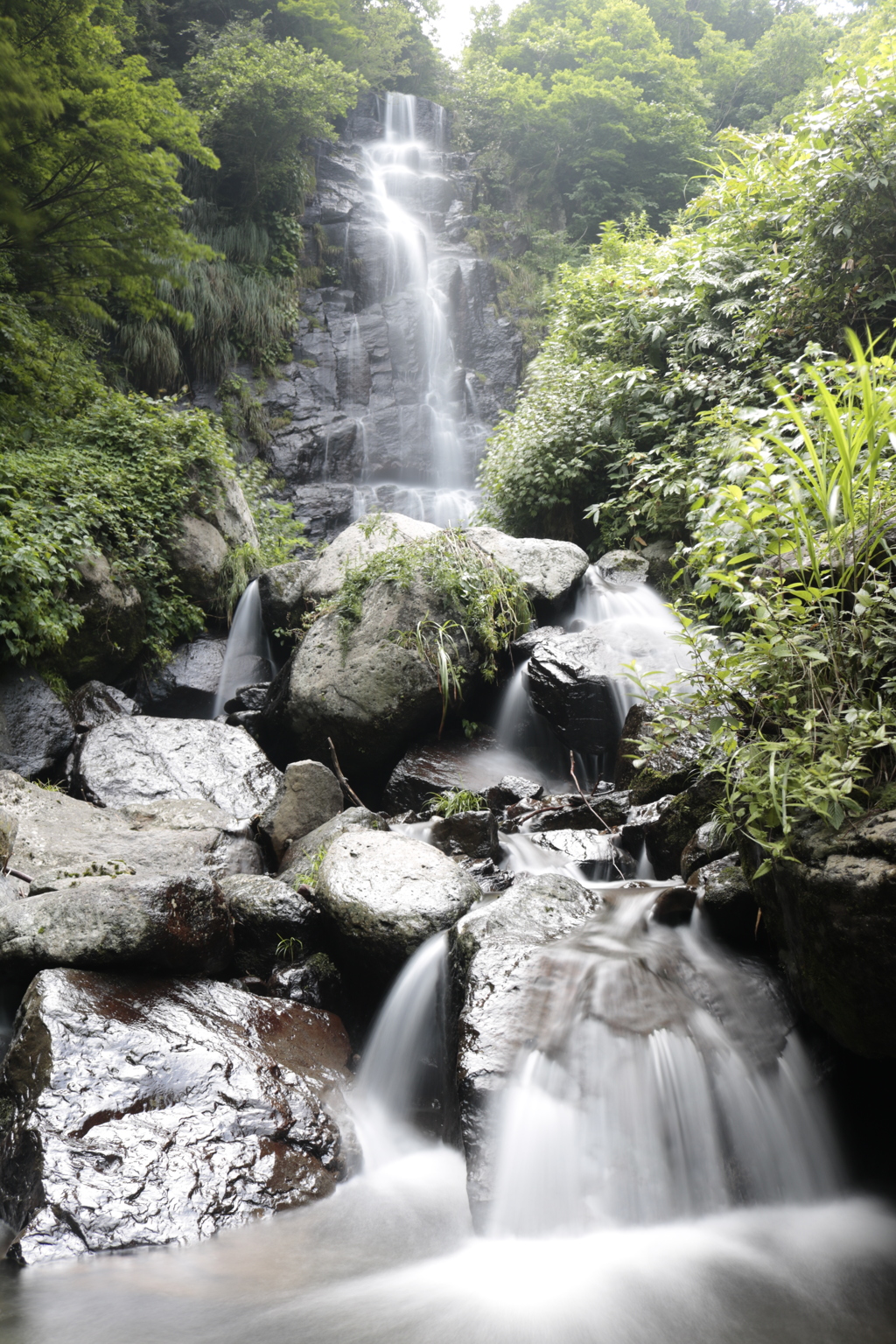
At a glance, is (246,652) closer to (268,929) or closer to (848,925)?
(268,929)

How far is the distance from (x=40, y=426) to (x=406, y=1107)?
8.10m

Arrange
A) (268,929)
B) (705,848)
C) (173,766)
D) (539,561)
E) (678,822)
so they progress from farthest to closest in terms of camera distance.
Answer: (539,561), (173,766), (678,822), (268,929), (705,848)

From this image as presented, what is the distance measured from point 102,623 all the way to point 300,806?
11.3 ft

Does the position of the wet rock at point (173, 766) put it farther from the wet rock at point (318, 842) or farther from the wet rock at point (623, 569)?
the wet rock at point (623, 569)

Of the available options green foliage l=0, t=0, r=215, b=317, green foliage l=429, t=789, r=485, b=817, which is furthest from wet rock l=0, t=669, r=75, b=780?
green foliage l=0, t=0, r=215, b=317

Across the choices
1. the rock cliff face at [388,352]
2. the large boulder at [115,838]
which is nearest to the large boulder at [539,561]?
the large boulder at [115,838]

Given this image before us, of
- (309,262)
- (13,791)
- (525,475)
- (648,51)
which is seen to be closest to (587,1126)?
(13,791)

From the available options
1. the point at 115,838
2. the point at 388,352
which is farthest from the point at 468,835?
the point at 388,352

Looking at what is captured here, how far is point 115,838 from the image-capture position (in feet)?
15.1

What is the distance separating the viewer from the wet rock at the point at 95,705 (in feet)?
23.1

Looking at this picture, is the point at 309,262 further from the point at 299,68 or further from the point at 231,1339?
the point at 231,1339

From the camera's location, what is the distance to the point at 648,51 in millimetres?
20453

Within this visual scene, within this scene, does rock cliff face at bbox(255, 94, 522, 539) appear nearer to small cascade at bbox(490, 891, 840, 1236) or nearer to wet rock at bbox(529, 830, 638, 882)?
wet rock at bbox(529, 830, 638, 882)

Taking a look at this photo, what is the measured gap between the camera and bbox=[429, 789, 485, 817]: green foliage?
19.4 ft
